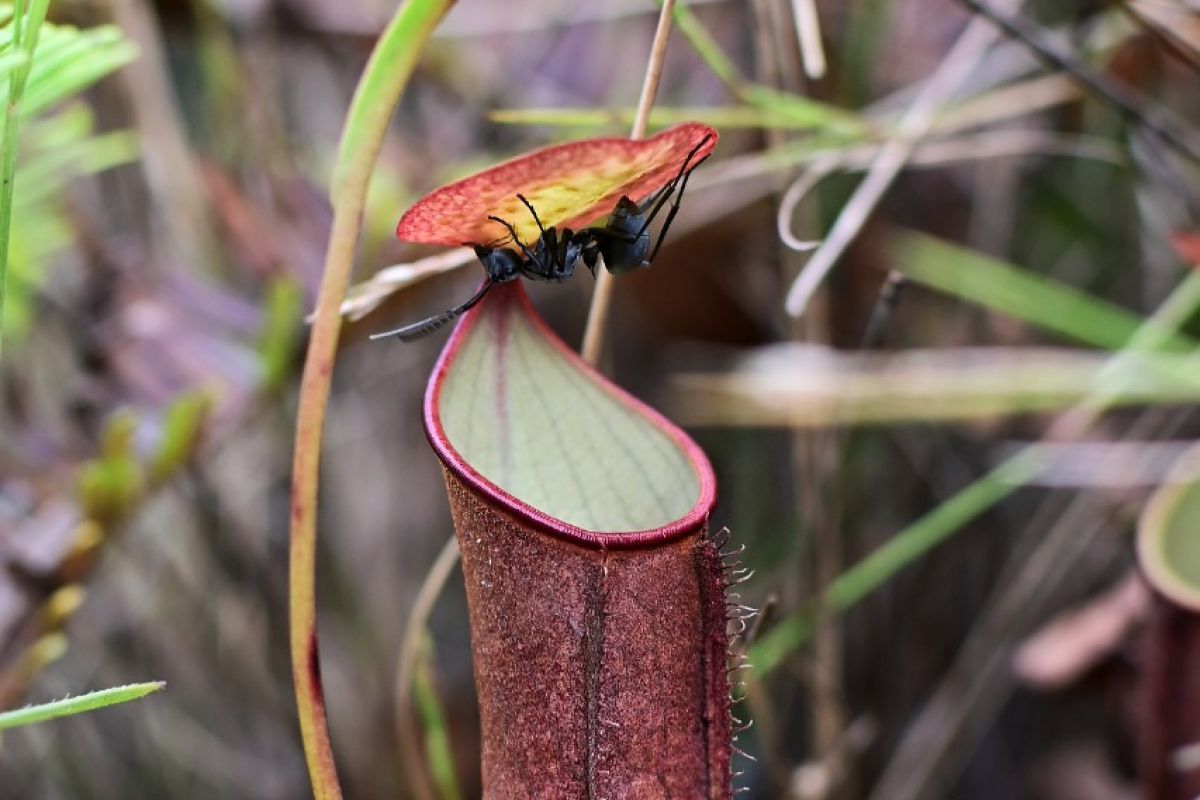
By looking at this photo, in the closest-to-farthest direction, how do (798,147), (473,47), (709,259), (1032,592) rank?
(798,147), (1032,592), (709,259), (473,47)

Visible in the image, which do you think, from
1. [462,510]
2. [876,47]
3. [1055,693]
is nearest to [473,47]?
[876,47]

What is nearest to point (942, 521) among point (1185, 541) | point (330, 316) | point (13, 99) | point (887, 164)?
point (1185, 541)

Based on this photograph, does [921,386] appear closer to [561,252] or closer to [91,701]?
[561,252]

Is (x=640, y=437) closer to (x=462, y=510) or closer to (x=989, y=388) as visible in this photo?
(x=462, y=510)

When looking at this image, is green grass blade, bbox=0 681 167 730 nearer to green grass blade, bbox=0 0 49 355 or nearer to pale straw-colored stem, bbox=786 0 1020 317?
green grass blade, bbox=0 0 49 355

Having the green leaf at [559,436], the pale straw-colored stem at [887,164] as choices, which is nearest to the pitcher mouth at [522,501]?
the green leaf at [559,436]

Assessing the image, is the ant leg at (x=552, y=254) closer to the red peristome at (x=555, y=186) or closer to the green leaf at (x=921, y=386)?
the red peristome at (x=555, y=186)

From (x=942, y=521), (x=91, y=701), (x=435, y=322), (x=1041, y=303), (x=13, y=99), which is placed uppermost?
(x=13, y=99)
